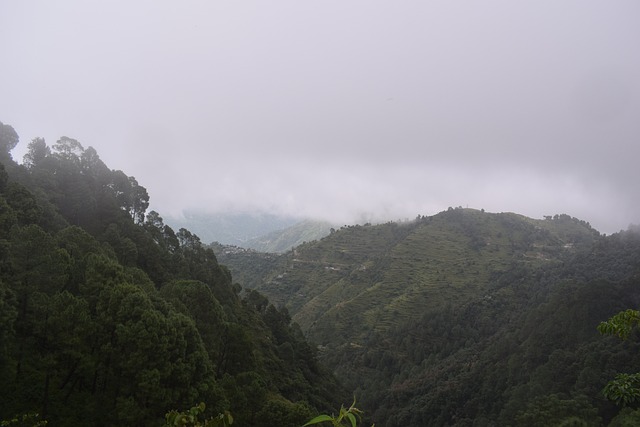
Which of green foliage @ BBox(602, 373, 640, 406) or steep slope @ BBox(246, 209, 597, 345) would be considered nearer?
green foliage @ BBox(602, 373, 640, 406)

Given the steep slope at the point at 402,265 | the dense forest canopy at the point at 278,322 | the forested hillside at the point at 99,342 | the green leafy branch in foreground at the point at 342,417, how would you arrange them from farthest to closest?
the steep slope at the point at 402,265 → the dense forest canopy at the point at 278,322 → the forested hillside at the point at 99,342 → the green leafy branch in foreground at the point at 342,417

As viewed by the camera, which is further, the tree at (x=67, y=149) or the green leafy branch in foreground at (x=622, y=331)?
the tree at (x=67, y=149)

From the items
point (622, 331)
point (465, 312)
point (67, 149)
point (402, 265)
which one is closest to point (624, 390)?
point (622, 331)

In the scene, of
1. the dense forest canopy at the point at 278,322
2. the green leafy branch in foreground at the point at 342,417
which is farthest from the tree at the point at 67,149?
the green leafy branch in foreground at the point at 342,417

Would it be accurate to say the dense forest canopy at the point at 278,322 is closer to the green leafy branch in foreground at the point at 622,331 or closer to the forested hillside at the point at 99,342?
the forested hillside at the point at 99,342

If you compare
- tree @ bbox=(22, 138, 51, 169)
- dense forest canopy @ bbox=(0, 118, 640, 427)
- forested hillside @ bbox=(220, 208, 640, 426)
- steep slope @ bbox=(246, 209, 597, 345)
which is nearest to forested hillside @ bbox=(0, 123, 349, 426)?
dense forest canopy @ bbox=(0, 118, 640, 427)

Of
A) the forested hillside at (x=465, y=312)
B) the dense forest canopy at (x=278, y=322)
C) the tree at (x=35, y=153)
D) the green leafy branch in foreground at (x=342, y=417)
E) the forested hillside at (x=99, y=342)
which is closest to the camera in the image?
the green leafy branch in foreground at (x=342, y=417)

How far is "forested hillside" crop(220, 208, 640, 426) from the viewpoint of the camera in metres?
61.4

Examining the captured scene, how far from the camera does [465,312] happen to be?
358 ft

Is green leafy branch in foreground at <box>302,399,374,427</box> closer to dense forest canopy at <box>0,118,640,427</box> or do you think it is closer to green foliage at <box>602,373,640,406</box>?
green foliage at <box>602,373,640,406</box>

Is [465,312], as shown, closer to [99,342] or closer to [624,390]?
[99,342]

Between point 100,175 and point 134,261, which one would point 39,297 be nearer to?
point 134,261

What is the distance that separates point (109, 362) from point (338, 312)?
327 feet

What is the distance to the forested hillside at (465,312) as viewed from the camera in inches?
2418
